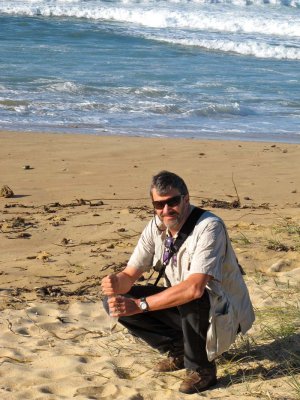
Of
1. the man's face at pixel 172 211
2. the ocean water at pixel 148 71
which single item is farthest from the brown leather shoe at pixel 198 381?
the ocean water at pixel 148 71

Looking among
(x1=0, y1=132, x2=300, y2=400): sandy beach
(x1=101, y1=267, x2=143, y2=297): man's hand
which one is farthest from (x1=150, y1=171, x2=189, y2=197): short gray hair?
(x1=0, y1=132, x2=300, y2=400): sandy beach

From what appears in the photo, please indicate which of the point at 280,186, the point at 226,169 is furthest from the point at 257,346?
the point at 226,169

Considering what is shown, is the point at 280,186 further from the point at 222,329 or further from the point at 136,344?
the point at 222,329

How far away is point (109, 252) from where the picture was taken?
22.8ft

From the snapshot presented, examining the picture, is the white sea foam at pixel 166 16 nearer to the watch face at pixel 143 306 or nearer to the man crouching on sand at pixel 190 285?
the man crouching on sand at pixel 190 285

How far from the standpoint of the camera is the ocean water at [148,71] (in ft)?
44.1

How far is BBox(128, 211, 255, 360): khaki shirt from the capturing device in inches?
171

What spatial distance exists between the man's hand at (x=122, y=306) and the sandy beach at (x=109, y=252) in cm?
41

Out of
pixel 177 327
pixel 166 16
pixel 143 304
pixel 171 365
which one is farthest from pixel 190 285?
pixel 166 16

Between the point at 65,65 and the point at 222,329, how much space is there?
14409 mm

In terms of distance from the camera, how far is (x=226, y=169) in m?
10.3

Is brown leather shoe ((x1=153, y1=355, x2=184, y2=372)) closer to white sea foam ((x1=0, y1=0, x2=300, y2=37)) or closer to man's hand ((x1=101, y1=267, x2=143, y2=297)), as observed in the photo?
man's hand ((x1=101, y1=267, x2=143, y2=297))

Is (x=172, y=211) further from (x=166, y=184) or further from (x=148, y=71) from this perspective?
(x=148, y=71)

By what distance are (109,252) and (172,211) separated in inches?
102
